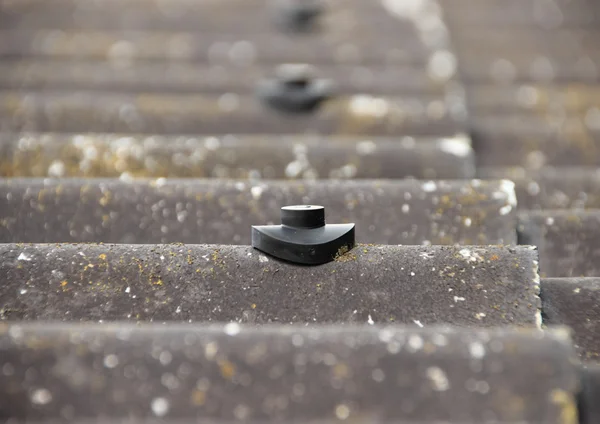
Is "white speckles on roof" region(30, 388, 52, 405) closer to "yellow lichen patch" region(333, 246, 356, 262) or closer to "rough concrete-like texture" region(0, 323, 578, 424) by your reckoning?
"rough concrete-like texture" region(0, 323, 578, 424)

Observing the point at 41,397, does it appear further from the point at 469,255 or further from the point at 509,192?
the point at 509,192

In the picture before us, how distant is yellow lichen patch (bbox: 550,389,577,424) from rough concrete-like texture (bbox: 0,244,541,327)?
213mm

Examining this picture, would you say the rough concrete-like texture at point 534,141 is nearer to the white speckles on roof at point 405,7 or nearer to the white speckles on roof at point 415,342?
the white speckles on roof at point 405,7

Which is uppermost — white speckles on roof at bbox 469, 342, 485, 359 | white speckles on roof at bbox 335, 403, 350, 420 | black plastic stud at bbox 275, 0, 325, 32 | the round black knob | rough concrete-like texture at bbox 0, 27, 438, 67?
black plastic stud at bbox 275, 0, 325, 32

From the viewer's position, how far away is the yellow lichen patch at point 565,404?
657 millimetres

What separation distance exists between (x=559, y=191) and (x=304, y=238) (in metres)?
0.99

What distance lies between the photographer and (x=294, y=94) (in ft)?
6.66

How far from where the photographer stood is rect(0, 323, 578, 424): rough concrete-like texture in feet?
2.18

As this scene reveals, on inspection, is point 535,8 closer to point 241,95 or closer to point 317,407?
point 241,95

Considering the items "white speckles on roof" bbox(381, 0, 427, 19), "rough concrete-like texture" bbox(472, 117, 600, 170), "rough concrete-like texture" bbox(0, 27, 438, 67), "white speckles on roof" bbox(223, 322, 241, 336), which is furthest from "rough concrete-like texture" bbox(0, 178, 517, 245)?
"white speckles on roof" bbox(381, 0, 427, 19)

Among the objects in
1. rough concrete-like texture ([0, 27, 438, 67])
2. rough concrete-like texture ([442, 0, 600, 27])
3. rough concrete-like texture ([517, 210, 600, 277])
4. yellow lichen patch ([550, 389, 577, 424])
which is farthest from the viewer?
rough concrete-like texture ([442, 0, 600, 27])

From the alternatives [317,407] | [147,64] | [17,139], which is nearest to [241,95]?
[147,64]

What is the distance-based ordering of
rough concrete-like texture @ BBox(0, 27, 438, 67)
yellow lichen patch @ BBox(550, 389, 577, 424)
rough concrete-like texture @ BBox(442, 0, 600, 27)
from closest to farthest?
yellow lichen patch @ BBox(550, 389, 577, 424) < rough concrete-like texture @ BBox(0, 27, 438, 67) < rough concrete-like texture @ BBox(442, 0, 600, 27)

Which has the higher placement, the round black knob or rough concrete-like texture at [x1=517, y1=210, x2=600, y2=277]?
the round black knob
